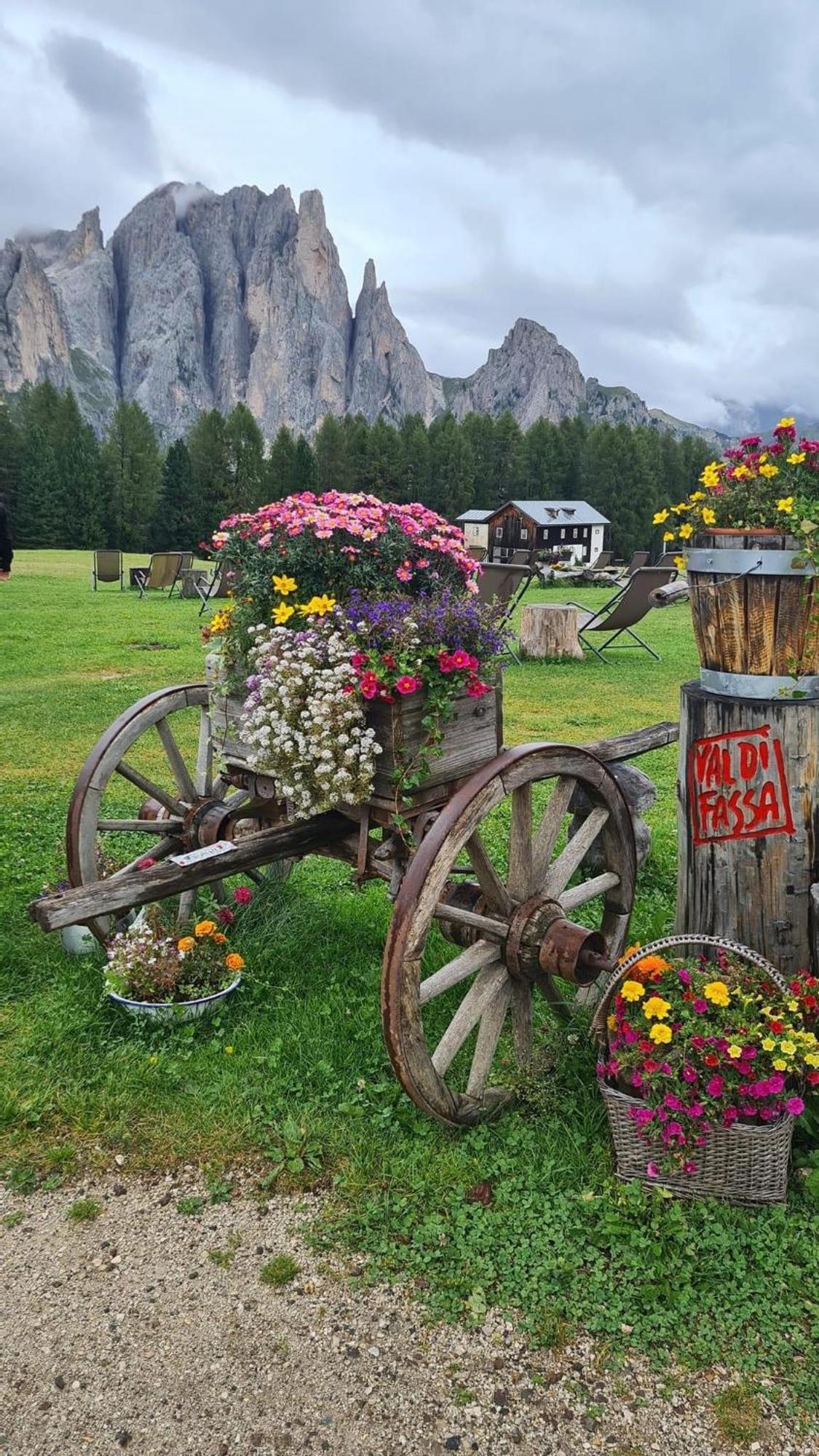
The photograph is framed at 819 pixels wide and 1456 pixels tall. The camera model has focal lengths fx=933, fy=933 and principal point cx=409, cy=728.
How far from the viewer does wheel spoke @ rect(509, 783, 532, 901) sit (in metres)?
3.07

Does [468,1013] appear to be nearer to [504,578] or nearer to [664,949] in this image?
[664,949]

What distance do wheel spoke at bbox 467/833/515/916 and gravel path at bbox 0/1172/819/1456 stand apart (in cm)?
115

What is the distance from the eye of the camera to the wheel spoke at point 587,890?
3205 mm

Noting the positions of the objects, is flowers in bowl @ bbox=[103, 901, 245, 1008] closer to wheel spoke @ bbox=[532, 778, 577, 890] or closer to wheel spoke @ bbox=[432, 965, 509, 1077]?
wheel spoke @ bbox=[432, 965, 509, 1077]

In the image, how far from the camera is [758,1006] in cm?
266

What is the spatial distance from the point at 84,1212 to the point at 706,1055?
1.81 m

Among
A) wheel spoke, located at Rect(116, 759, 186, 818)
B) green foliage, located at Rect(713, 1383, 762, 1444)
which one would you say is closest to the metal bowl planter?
wheel spoke, located at Rect(116, 759, 186, 818)

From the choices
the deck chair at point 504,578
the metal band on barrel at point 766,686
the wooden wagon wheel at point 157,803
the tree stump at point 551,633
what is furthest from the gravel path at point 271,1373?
the tree stump at point 551,633

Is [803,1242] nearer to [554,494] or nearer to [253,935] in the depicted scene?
[253,935]

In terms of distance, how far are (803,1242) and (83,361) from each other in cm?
17876

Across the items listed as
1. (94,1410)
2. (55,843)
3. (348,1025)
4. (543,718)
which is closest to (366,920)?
(348,1025)

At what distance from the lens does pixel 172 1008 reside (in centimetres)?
346

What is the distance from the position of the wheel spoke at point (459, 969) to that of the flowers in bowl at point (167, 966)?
1.06m

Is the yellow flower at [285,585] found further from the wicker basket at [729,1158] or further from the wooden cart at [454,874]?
the wicker basket at [729,1158]
